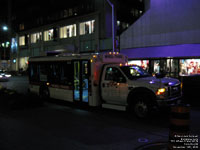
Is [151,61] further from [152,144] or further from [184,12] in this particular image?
[152,144]

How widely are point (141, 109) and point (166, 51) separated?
15.5m

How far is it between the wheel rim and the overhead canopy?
1450 cm

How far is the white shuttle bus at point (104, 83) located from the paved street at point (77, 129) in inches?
27.1

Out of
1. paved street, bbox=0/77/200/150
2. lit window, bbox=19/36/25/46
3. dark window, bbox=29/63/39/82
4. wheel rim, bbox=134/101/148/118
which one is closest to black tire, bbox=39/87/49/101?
dark window, bbox=29/63/39/82

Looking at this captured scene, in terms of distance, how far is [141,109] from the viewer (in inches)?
318

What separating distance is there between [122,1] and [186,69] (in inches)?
720

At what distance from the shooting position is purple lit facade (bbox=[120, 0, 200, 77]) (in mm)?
20516

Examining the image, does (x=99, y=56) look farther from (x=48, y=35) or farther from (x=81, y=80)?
(x=48, y=35)

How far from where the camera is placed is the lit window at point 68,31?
37269 mm

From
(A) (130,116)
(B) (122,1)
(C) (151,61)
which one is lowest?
(A) (130,116)

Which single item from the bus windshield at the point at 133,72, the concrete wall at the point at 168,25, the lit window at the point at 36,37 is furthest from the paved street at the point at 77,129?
the lit window at the point at 36,37

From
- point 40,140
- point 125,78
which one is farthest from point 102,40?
point 40,140

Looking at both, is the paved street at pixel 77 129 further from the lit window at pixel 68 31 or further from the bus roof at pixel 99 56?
the lit window at pixel 68 31

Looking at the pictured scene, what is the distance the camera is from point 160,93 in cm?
754
